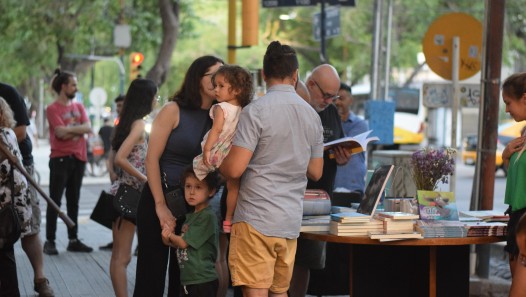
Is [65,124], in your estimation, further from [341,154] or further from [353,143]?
[353,143]

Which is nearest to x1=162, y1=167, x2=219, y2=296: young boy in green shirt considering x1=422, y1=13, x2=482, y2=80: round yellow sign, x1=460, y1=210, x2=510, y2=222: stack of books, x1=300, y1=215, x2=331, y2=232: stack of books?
x1=300, y1=215, x2=331, y2=232: stack of books

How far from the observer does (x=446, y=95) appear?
1227 centimetres

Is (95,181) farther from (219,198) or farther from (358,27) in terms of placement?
(219,198)

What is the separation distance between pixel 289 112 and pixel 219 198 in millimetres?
1357

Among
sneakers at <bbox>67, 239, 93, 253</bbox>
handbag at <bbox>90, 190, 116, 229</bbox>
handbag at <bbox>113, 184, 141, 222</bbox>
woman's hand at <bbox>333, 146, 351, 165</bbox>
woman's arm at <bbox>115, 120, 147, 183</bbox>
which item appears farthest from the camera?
sneakers at <bbox>67, 239, 93, 253</bbox>

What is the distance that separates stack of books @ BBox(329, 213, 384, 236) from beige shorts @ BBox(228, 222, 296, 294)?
0.40m

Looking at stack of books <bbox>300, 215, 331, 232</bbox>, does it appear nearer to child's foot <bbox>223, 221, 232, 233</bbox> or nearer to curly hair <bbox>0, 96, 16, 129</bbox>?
child's foot <bbox>223, 221, 232, 233</bbox>

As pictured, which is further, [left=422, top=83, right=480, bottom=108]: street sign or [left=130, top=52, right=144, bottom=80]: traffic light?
[left=130, top=52, right=144, bottom=80]: traffic light

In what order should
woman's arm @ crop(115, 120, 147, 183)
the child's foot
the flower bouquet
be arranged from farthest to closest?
woman's arm @ crop(115, 120, 147, 183)
the flower bouquet
the child's foot

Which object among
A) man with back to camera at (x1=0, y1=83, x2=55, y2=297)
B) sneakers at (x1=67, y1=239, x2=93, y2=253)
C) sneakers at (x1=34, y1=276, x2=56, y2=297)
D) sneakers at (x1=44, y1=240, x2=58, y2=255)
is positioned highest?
man with back to camera at (x1=0, y1=83, x2=55, y2=297)

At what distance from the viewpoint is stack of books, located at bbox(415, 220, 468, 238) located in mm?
6461

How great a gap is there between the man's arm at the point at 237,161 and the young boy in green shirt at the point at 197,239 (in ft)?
1.68

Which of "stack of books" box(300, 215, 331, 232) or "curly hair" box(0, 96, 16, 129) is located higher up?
"curly hair" box(0, 96, 16, 129)

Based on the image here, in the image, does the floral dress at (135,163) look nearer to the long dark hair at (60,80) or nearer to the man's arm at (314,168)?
the man's arm at (314,168)
